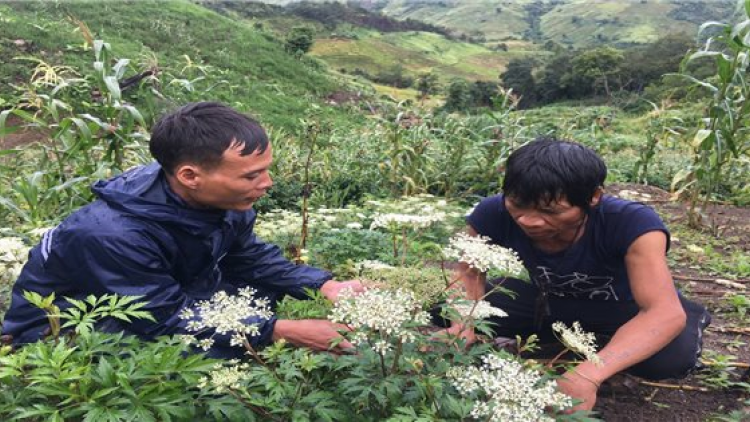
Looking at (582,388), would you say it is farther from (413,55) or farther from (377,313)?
(413,55)

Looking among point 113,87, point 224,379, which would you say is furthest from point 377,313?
point 113,87

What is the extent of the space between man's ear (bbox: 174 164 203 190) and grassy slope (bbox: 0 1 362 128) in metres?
19.0

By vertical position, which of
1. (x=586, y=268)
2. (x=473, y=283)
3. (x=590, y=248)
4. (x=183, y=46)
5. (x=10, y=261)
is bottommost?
(x=183, y=46)

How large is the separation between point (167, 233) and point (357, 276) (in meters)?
1.43

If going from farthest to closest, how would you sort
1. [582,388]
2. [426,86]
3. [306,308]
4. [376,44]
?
[376,44], [426,86], [306,308], [582,388]

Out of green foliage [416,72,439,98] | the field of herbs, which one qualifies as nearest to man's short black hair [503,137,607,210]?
the field of herbs

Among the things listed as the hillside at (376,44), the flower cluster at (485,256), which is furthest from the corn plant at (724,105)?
the hillside at (376,44)

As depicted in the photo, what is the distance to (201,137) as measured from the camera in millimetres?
2486

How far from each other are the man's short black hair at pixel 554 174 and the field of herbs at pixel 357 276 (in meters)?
0.40

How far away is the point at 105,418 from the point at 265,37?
35687 mm

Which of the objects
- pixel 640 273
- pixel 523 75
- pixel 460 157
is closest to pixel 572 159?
pixel 640 273

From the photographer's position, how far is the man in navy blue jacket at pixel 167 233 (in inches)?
91.9

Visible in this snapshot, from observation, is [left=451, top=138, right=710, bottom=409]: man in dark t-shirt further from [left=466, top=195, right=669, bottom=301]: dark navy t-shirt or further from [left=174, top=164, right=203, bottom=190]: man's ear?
[left=174, top=164, right=203, bottom=190]: man's ear

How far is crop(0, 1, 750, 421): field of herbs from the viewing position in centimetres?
176
